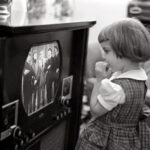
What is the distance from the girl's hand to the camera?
4.42ft

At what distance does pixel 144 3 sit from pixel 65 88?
111 cm

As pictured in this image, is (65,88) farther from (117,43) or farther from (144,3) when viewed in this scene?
(144,3)

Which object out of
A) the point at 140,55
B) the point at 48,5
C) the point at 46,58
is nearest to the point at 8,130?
the point at 46,58

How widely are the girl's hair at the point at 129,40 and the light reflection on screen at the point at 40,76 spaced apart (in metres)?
0.22

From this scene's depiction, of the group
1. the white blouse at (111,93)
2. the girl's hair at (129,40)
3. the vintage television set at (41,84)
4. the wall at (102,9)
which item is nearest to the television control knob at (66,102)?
the vintage television set at (41,84)

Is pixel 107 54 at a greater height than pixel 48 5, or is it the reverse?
pixel 48 5

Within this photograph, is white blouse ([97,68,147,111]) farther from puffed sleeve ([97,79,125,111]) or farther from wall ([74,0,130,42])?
wall ([74,0,130,42])

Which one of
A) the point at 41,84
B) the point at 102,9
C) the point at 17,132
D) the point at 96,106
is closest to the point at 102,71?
the point at 96,106

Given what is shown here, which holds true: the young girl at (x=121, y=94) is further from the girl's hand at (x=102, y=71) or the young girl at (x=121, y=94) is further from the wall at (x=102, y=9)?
the wall at (x=102, y=9)

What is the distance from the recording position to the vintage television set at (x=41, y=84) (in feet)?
3.31

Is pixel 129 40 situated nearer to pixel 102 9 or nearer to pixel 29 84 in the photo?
pixel 29 84

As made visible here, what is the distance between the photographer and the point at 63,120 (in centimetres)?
147

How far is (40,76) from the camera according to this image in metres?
1.21

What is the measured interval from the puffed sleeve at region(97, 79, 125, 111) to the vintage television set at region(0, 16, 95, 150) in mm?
215
